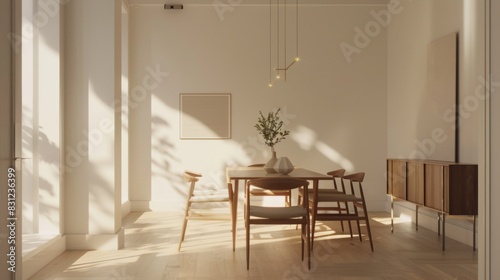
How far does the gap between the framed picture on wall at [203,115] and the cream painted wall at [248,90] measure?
11 cm

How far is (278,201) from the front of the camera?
29.5 feet

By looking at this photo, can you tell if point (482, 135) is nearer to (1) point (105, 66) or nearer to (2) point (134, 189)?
(1) point (105, 66)

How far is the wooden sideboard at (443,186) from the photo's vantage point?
5.58m

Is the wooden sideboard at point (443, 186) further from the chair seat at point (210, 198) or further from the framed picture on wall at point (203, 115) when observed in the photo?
the framed picture on wall at point (203, 115)

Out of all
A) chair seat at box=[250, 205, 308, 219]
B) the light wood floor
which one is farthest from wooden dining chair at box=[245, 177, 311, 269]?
the light wood floor

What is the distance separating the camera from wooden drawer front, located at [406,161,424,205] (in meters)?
6.23

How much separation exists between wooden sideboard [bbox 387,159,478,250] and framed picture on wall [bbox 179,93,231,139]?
3.39 m

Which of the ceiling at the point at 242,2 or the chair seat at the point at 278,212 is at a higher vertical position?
the ceiling at the point at 242,2

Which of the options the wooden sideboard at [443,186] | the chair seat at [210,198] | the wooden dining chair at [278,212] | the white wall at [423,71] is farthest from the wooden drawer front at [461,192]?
the chair seat at [210,198]

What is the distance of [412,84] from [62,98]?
17.1 feet

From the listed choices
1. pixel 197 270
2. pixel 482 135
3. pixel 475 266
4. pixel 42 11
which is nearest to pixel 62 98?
pixel 42 11

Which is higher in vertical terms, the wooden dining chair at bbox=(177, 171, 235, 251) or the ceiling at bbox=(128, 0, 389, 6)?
the ceiling at bbox=(128, 0, 389, 6)

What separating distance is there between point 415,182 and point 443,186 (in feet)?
2.37

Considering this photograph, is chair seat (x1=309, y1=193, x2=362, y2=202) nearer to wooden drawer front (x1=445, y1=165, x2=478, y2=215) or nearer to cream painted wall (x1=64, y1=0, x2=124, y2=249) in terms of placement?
wooden drawer front (x1=445, y1=165, x2=478, y2=215)
